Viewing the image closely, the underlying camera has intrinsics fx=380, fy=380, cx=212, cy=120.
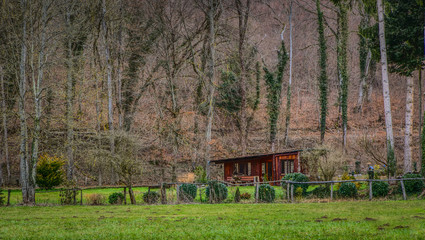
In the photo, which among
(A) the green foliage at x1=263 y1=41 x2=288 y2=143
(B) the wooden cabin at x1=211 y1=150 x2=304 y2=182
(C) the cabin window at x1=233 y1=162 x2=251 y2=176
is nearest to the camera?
(B) the wooden cabin at x1=211 y1=150 x2=304 y2=182

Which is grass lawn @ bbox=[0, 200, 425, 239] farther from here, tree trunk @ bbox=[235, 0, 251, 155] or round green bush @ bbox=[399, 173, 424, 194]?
tree trunk @ bbox=[235, 0, 251, 155]

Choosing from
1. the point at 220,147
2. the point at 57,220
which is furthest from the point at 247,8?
the point at 57,220

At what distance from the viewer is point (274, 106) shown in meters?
34.7

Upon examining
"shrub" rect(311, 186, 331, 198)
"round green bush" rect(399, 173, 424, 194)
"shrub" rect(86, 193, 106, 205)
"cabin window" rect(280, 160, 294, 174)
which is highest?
"cabin window" rect(280, 160, 294, 174)

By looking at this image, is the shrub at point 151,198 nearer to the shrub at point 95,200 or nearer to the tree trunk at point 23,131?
the shrub at point 95,200

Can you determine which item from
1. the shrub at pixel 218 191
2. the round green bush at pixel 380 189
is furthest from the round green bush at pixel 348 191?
the shrub at pixel 218 191

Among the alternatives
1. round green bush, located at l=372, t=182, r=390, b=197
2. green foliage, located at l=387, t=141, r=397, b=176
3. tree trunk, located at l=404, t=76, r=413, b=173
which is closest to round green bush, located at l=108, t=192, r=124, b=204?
round green bush, located at l=372, t=182, r=390, b=197

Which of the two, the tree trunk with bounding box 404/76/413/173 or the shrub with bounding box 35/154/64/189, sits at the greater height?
the tree trunk with bounding box 404/76/413/173

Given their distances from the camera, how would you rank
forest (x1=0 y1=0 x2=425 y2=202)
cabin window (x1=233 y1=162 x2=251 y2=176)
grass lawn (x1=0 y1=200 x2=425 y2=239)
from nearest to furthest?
grass lawn (x1=0 y1=200 x2=425 y2=239)
forest (x1=0 y1=0 x2=425 y2=202)
cabin window (x1=233 y1=162 x2=251 y2=176)

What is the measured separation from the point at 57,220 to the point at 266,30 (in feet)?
146

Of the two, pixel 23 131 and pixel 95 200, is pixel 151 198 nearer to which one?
pixel 95 200

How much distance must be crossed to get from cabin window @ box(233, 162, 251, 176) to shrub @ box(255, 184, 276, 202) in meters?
13.1

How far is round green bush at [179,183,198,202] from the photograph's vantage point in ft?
56.4

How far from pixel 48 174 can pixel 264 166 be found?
51.4ft
